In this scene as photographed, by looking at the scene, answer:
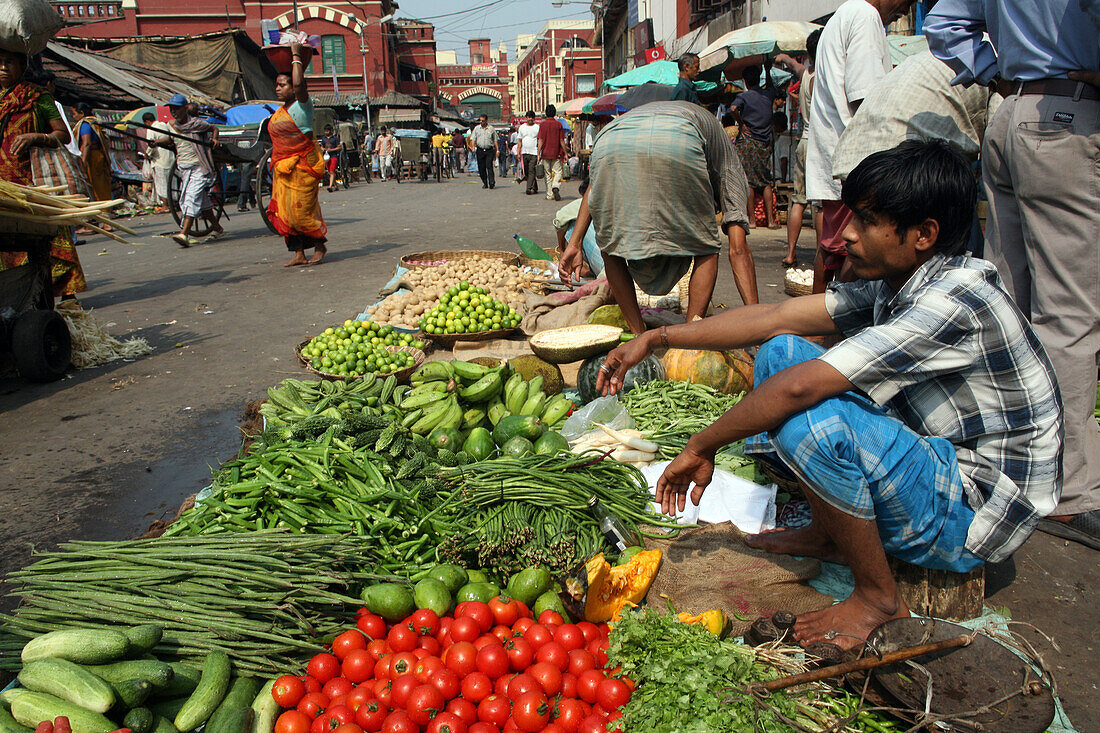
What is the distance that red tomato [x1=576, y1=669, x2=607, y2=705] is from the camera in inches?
71.7

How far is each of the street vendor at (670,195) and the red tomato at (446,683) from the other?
2915mm

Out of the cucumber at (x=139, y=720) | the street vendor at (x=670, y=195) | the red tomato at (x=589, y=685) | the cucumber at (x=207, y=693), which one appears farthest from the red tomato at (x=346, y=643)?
the street vendor at (x=670, y=195)

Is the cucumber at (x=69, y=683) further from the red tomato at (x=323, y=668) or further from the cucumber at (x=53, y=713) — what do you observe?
the red tomato at (x=323, y=668)

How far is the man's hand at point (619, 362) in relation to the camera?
246 centimetres

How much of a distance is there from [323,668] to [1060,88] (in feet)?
10.8

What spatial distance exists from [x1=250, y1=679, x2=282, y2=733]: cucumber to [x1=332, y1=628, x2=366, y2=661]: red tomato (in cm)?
21

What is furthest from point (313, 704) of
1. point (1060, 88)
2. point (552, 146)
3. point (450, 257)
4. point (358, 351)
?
point (552, 146)

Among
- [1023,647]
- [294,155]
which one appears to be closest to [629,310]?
[1023,647]

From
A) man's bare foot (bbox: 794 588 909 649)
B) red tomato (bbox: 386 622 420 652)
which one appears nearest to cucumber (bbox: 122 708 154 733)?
red tomato (bbox: 386 622 420 652)

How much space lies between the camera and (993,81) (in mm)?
3270

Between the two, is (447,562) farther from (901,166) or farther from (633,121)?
(633,121)

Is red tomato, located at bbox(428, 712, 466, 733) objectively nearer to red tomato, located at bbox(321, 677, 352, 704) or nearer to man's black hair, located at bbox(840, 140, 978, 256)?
red tomato, located at bbox(321, 677, 352, 704)

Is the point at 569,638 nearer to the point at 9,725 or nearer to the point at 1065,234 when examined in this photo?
the point at 9,725

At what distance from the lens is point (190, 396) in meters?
4.84
